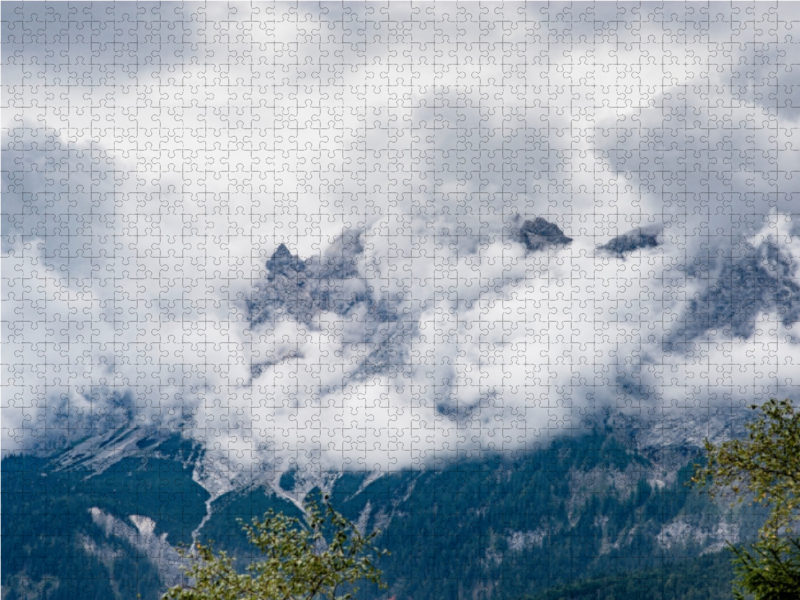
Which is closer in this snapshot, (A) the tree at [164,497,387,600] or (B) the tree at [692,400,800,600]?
(B) the tree at [692,400,800,600]

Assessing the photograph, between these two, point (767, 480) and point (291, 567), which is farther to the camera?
point (291, 567)

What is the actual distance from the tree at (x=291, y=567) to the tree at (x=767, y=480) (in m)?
8.78

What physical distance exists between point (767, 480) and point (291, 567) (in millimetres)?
12069

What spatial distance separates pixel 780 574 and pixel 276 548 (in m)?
12.4

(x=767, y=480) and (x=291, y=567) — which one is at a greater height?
(x=767, y=480)

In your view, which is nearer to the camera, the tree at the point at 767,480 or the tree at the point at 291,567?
the tree at the point at 767,480

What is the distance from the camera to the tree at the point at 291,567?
78.5 ft

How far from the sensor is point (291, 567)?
2459cm

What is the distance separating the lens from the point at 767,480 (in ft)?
77.8

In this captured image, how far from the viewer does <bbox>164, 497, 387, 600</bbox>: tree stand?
78.5 feet

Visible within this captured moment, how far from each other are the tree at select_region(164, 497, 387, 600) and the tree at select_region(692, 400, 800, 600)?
8780mm

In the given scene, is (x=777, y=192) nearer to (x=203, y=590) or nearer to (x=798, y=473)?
(x=798, y=473)

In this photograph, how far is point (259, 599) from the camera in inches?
931

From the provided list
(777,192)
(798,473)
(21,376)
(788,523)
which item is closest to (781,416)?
(798,473)
